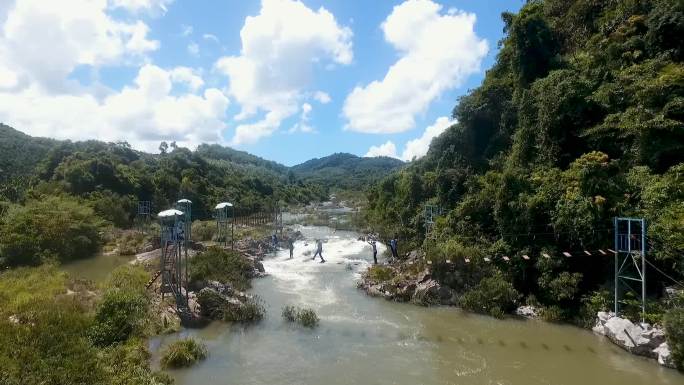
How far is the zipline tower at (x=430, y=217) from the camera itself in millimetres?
28469

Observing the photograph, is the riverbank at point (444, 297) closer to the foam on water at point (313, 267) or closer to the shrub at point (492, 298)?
the shrub at point (492, 298)

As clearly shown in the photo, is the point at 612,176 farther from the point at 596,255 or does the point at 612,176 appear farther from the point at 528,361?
the point at 528,361

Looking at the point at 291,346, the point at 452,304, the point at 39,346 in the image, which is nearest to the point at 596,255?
the point at 452,304

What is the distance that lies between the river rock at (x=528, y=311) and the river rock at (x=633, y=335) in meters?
2.89

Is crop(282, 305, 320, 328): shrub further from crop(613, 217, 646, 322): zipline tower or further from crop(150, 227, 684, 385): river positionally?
crop(613, 217, 646, 322): zipline tower

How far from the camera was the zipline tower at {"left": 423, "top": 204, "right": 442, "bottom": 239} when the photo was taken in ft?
93.4

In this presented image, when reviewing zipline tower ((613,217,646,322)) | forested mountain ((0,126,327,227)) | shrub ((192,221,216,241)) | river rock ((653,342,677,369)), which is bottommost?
river rock ((653,342,677,369))

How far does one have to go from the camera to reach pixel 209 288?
68.4 feet

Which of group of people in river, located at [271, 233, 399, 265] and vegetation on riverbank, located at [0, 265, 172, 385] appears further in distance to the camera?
group of people in river, located at [271, 233, 399, 265]

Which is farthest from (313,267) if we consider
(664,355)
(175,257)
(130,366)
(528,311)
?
(664,355)

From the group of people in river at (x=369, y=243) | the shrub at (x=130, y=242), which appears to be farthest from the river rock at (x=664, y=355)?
the shrub at (x=130, y=242)

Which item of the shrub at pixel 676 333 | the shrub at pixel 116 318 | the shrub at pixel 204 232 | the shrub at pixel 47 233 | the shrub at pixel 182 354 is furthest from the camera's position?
the shrub at pixel 204 232

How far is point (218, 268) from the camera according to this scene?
23875 millimetres

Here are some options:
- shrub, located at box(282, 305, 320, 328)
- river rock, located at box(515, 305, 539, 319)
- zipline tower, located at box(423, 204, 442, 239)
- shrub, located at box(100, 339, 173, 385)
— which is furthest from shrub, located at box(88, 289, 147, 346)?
zipline tower, located at box(423, 204, 442, 239)
